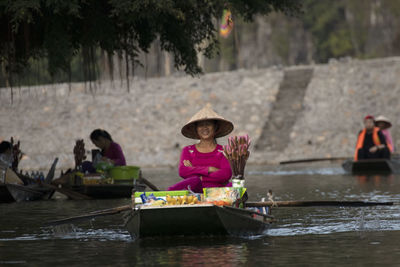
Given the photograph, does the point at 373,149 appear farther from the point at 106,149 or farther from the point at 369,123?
the point at 106,149

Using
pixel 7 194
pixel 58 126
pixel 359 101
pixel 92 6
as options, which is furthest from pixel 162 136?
pixel 92 6

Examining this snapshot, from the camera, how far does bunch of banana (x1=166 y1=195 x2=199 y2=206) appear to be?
34.0 ft

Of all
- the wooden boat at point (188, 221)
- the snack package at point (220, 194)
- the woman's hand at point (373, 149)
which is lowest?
the wooden boat at point (188, 221)

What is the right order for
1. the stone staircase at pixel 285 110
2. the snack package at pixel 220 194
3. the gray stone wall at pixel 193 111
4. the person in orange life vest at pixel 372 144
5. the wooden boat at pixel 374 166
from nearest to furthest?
the snack package at pixel 220 194, the person in orange life vest at pixel 372 144, the wooden boat at pixel 374 166, the gray stone wall at pixel 193 111, the stone staircase at pixel 285 110

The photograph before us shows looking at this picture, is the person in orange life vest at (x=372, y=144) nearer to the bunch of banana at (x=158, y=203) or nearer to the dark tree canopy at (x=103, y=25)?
the dark tree canopy at (x=103, y=25)

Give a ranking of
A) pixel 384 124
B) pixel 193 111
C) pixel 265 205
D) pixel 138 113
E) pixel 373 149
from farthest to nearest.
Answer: pixel 138 113 < pixel 193 111 < pixel 384 124 < pixel 373 149 < pixel 265 205

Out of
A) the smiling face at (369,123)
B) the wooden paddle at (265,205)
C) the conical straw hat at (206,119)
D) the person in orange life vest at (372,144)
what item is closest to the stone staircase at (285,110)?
the person in orange life vest at (372,144)

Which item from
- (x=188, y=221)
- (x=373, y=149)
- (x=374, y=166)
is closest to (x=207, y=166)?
(x=188, y=221)

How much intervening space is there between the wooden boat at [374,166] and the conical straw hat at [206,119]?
1441 cm

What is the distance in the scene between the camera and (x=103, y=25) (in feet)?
49.0

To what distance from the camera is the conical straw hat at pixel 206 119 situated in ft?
37.0

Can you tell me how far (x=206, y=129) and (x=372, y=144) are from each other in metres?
15.1

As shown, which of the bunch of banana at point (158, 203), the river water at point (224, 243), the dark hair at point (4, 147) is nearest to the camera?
the river water at point (224, 243)

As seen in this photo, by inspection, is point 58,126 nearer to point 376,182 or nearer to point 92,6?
point 376,182
